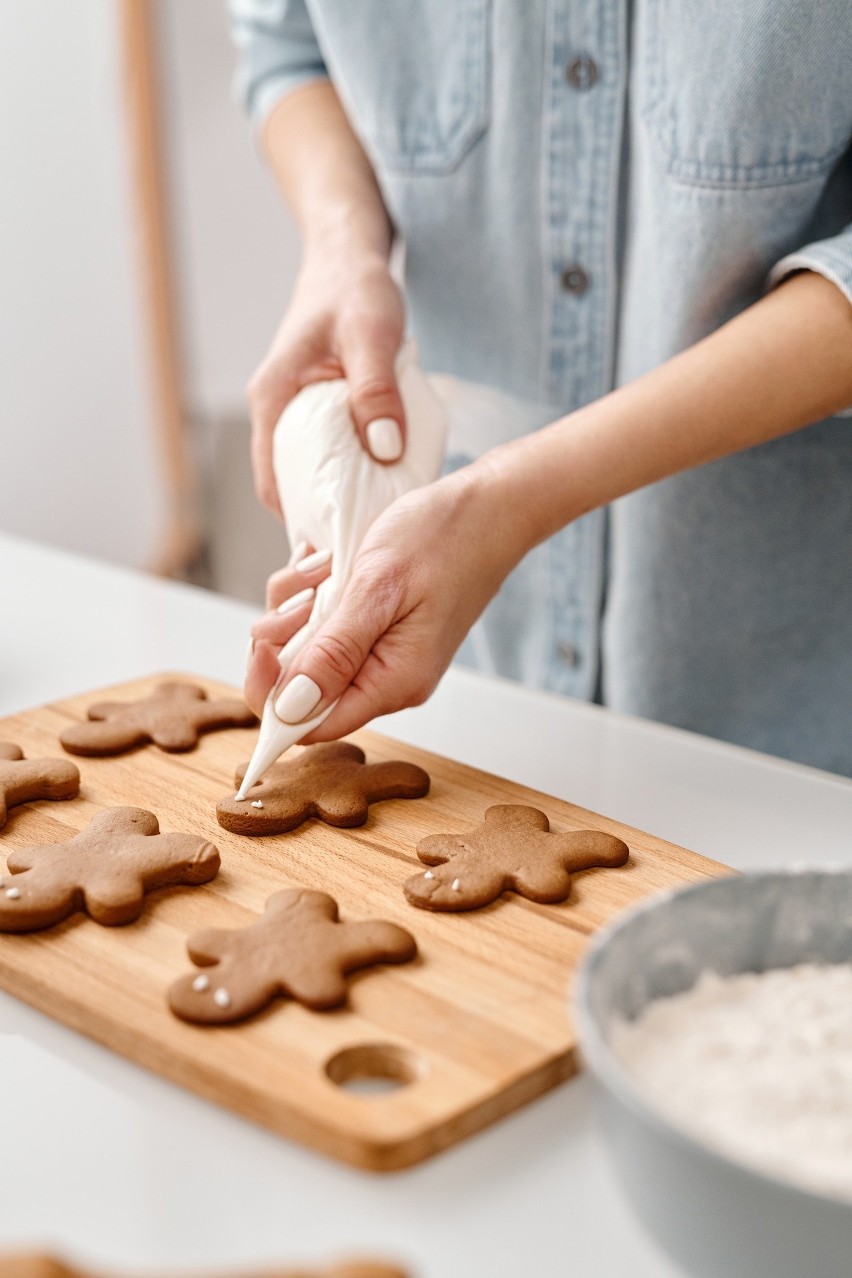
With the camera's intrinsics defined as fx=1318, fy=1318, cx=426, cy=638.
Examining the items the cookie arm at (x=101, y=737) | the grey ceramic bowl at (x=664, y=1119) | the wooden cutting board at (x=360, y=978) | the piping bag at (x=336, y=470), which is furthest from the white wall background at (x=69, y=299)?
the grey ceramic bowl at (x=664, y=1119)

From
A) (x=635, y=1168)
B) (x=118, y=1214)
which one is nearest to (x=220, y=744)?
(x=118, y=1214)

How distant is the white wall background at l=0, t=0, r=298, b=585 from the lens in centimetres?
316

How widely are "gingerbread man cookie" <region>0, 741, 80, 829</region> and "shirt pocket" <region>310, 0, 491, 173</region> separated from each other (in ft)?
2.30

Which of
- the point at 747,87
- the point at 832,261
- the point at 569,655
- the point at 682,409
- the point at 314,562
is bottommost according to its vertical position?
the point at 569,655

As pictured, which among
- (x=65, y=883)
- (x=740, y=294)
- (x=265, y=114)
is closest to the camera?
(x=65, y=883)

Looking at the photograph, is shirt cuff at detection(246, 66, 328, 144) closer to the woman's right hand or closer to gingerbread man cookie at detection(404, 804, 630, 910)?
the woman's right hand

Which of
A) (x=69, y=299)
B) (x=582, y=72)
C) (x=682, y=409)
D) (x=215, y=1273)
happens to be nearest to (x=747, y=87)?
(x=582, y=72)

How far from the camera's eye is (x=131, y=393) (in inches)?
138

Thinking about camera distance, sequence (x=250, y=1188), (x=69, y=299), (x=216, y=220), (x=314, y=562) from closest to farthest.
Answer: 1. (x=250, y=1188)
2. (x=314, y=562)
3. (x=216, y=220)
4. (x=69, y=299)

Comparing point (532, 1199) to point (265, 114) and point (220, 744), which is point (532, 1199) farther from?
point (265, 114)

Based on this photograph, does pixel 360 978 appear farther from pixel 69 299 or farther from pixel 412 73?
pixel 69 299

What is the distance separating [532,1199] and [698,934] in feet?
0.45

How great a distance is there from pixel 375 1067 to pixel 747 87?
83 centimetres

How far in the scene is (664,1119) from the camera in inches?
18.2
